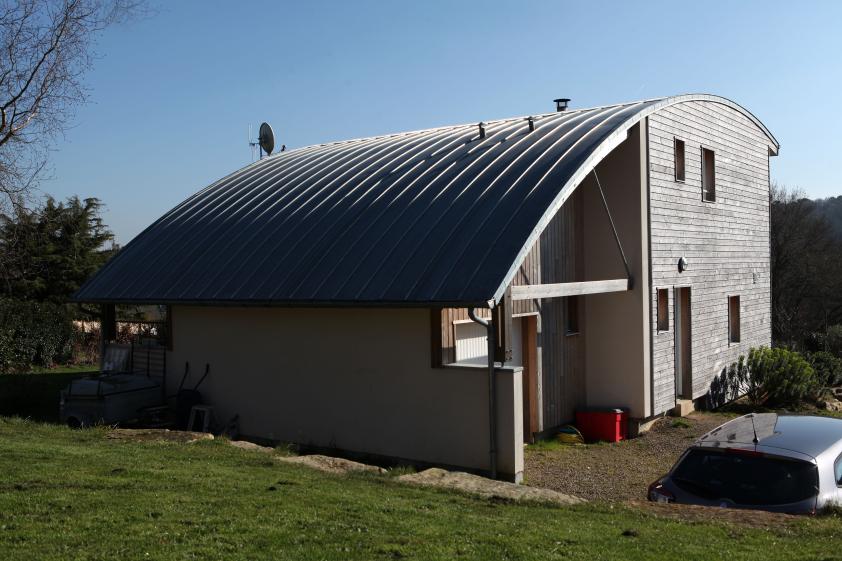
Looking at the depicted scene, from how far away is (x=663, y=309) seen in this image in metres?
15.7

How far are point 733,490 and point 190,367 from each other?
1048 centimetres

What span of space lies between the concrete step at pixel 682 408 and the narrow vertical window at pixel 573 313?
2.92 metres

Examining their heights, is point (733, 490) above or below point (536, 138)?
below

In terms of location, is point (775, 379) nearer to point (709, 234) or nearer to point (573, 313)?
point (709, 234)

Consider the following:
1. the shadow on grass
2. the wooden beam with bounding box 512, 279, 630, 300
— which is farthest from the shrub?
the shadow on grass

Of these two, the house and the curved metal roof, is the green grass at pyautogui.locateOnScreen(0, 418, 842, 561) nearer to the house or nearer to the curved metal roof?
the house

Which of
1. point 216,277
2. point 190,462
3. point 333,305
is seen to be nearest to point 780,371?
point 333,305

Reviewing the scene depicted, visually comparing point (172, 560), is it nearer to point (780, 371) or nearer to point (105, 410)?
point (105, 410)

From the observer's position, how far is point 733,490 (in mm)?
7410

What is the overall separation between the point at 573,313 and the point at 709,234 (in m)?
4.62

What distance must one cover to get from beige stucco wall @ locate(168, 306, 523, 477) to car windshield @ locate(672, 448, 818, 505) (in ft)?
10.3

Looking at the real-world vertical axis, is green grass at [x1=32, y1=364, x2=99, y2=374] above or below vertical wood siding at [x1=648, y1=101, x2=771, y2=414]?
below

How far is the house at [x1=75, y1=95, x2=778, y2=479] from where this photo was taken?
1138cm

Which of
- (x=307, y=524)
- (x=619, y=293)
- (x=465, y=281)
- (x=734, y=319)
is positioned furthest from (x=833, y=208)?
(x=307, y=524)
